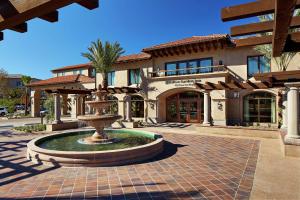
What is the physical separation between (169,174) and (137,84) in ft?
65.3

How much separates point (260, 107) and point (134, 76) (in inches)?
586

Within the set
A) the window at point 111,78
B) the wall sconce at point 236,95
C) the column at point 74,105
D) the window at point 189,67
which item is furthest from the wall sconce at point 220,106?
the column at point 74,105

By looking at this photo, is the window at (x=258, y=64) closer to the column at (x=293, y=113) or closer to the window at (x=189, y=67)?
the window at (x=189, y=67)

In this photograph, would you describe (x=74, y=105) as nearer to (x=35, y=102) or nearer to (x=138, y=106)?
(x=138, y=106)

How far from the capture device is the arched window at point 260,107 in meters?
20.0

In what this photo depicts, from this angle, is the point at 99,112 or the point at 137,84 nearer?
the point at 99,112

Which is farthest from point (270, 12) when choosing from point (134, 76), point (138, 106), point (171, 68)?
point (138, 106)

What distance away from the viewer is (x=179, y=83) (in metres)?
23.3

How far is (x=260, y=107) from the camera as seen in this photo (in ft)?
67.2

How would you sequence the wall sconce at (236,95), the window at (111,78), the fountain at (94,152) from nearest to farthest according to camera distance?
the fountain at (94,152) < the wall sconce at (236,95) < the window at (111,78)

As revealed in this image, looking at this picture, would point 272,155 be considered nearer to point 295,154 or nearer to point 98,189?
point 295,154

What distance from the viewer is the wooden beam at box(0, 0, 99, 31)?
2.44 m

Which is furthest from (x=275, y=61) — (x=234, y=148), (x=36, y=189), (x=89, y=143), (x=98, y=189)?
(x=36, y=189)

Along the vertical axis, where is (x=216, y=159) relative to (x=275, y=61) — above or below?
below
